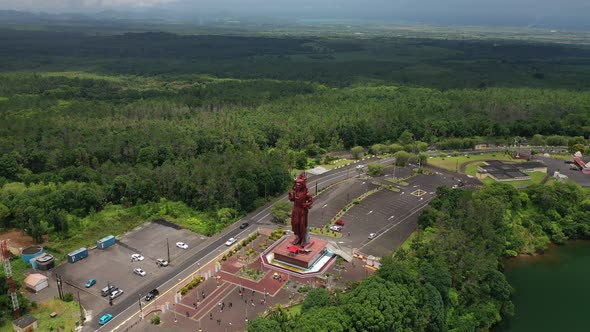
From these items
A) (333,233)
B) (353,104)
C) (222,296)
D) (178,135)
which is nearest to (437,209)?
(333,233)

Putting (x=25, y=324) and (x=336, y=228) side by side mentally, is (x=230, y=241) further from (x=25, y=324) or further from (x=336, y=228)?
(x=25, y=324)

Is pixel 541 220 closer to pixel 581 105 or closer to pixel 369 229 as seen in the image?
pixel 369 229

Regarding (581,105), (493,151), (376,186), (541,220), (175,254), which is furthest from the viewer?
(581,105)

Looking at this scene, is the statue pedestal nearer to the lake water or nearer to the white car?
the white car

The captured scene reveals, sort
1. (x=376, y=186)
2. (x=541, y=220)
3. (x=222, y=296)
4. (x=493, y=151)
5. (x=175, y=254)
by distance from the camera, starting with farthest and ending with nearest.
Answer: (x=493, y=151) → (x=376, y=186) → (x=541, y=220) → (x=175, y=254) → (x=222, y=296)

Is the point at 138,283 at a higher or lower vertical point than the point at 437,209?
lower

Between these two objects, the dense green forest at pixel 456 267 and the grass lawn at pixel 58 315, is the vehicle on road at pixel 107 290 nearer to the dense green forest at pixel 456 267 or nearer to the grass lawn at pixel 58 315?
the grass lawn at pixel 58 315

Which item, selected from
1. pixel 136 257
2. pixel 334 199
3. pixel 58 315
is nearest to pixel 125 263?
pixel 136 257
